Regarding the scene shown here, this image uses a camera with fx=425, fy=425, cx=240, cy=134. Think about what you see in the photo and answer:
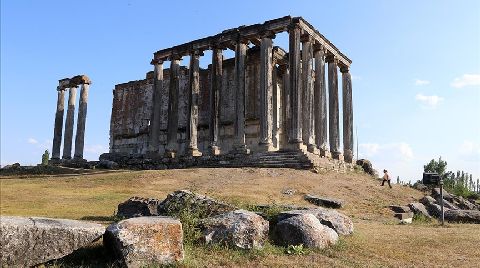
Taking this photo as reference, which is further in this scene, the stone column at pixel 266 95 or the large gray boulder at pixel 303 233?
the stone column at pixel 266 95

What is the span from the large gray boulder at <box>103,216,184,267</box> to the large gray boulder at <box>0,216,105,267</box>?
0.44 meters

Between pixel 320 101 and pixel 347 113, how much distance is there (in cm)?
535

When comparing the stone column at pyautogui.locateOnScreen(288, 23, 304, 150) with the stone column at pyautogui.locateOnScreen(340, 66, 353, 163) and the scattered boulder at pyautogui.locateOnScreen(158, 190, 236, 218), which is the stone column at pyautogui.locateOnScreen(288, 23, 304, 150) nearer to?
the stone column at pyautogui.locateOnScreen(340, 66, 353, 163)

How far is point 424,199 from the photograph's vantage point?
22.4 m

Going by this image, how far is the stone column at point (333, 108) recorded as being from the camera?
35.0 metres

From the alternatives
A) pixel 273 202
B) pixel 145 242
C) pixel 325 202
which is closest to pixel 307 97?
pixel 325 202

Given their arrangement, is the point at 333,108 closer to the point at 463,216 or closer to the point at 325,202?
the point at 325,202

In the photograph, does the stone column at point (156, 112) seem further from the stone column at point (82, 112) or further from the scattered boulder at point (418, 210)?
the scattered boulder at point (418, 210)

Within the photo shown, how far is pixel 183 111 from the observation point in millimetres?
42406

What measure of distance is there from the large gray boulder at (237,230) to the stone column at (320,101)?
24.8 m

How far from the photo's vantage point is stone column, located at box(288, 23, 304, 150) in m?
29.6

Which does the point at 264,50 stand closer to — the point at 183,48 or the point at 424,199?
the point at 183,48

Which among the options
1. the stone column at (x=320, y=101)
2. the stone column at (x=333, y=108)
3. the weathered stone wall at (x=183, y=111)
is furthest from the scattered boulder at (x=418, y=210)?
the stone column at (x=333, y=108)

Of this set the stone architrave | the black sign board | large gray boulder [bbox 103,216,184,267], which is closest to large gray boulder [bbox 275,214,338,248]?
large gray boulder [bbox 103,216,184,267]
